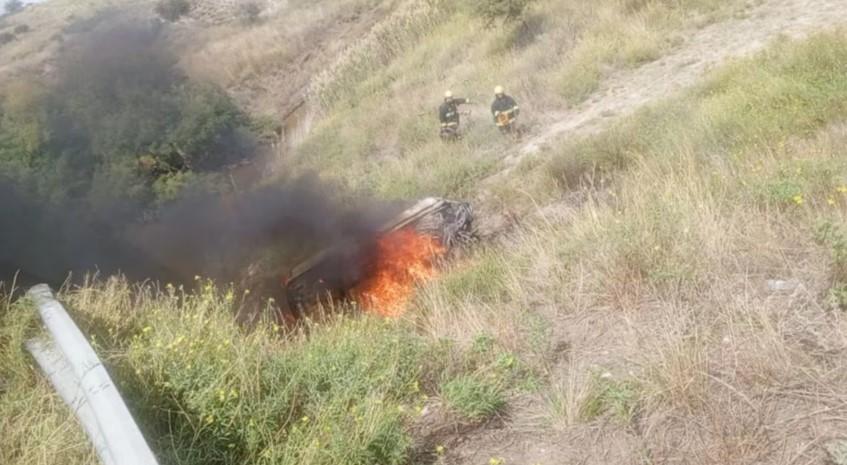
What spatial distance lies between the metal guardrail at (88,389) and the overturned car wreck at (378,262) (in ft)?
14.3

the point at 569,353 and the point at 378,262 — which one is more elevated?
the point at 569,353

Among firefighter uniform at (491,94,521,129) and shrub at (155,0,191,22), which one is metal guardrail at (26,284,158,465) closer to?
firefighter uniform at (491,94,521,129)

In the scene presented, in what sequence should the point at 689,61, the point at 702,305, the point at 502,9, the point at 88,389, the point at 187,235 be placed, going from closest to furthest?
the point at 88,389, the point at 702,305, the point at 689,61, the point at 187,235, the point at 502,9

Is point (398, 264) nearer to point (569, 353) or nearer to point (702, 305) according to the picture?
point (569, 353)

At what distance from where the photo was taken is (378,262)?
27.1 feet

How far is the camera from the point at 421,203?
28.9 feet

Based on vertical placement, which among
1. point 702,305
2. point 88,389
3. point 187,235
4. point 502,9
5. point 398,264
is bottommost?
point 187,235

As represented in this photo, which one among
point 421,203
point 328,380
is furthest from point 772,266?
point 421,203

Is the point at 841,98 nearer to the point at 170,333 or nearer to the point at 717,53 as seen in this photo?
the point at 717,53

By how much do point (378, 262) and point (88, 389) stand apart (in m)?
5.83

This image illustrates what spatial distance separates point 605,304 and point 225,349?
235 centimetres

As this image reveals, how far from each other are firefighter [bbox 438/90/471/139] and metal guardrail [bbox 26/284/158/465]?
33.7 ft

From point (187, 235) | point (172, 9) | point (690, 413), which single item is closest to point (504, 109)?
point (187, 235)

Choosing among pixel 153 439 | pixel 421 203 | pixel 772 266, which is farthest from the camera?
pixel 421 203
